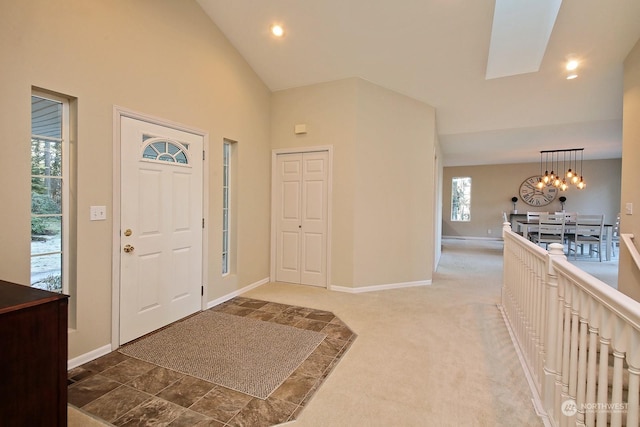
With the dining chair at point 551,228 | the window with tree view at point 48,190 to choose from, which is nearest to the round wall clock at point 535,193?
the dining chair at point 551,228

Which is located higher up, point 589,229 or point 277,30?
point 277,30

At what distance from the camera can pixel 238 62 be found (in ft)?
12.5

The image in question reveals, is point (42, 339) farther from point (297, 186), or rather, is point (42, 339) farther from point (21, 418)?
point (297, 186)

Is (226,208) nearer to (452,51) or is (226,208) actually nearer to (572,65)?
(452,51)

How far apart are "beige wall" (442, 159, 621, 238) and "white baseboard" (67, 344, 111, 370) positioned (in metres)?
10.2

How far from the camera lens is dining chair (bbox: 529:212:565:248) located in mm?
6285

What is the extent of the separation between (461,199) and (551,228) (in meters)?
4.09

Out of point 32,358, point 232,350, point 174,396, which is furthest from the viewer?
point 232,350

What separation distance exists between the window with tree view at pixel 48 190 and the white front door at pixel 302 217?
2617 millimetres

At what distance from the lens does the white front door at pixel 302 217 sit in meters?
4.23

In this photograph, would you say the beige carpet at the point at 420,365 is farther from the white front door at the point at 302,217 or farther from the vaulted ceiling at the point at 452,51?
the vaulted ceiling at the point at 452,51

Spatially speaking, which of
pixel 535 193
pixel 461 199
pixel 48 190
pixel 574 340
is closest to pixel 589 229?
pixel 535 193

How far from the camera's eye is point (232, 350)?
2457 millimetres

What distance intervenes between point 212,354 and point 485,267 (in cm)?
524
